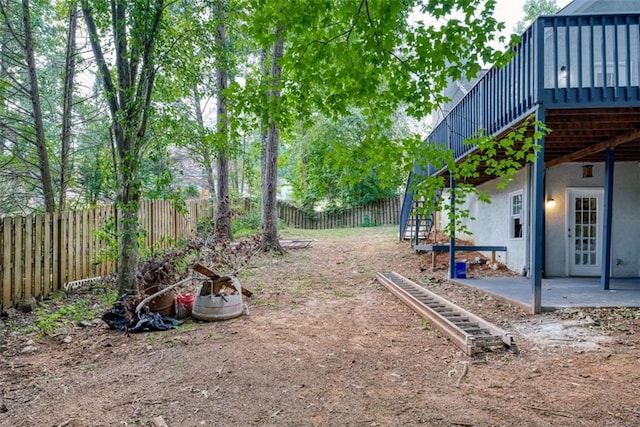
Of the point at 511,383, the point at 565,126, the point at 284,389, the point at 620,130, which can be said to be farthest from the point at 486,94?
the point at 284,389

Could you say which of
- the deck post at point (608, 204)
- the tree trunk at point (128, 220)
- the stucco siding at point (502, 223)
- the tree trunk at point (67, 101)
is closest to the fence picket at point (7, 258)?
the tree trunk at point (128, 220)

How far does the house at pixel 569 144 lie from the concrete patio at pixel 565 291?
13.0 inches

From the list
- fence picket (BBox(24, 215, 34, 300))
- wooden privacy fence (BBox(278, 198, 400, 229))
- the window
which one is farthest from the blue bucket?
wooden privacy fence (BBox(278, 198, 400, 229))

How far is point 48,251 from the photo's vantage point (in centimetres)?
581

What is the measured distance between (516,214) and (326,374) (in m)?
7.19

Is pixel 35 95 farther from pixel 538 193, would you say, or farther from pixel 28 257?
pixel 538 193

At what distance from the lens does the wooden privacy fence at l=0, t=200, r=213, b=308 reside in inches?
203

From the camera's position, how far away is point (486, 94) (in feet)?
22.4

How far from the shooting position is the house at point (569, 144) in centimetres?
506

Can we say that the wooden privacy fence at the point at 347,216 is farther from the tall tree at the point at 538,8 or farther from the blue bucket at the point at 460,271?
the blue bucket at the point at 460,271

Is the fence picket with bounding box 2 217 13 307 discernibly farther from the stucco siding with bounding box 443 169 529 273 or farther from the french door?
the french door

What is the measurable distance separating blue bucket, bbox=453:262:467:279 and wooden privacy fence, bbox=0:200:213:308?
5.54 m

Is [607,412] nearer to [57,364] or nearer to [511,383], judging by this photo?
[511,383]

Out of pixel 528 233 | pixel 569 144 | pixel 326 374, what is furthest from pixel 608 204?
pixel 326 374
